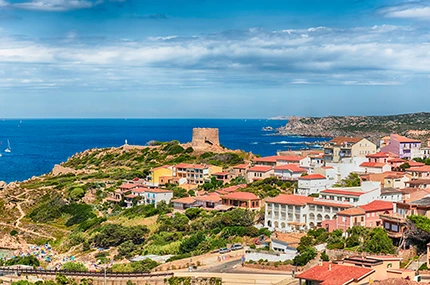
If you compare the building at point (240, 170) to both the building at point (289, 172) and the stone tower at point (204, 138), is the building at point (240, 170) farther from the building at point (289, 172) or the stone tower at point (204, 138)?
the stone tower at point (204, 138)

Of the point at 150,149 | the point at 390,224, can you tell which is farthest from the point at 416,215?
the point at 150,149

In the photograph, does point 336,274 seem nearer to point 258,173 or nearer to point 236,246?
point 236,246

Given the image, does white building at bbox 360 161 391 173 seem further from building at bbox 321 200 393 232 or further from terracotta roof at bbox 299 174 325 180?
building at bbox 321 200 393 232

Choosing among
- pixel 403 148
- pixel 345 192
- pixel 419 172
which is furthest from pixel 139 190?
pixel 403 148

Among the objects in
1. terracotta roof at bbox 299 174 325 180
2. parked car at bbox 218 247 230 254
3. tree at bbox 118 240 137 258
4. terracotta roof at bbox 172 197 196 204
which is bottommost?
tree at bbox 118 240 137 258


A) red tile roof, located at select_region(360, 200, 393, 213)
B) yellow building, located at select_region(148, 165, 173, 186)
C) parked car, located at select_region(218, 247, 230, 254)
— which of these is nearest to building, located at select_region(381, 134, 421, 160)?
yellow building, located at select_region(148, 165, 173, 186)

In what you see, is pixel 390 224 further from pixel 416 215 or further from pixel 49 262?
pixel 49 262
